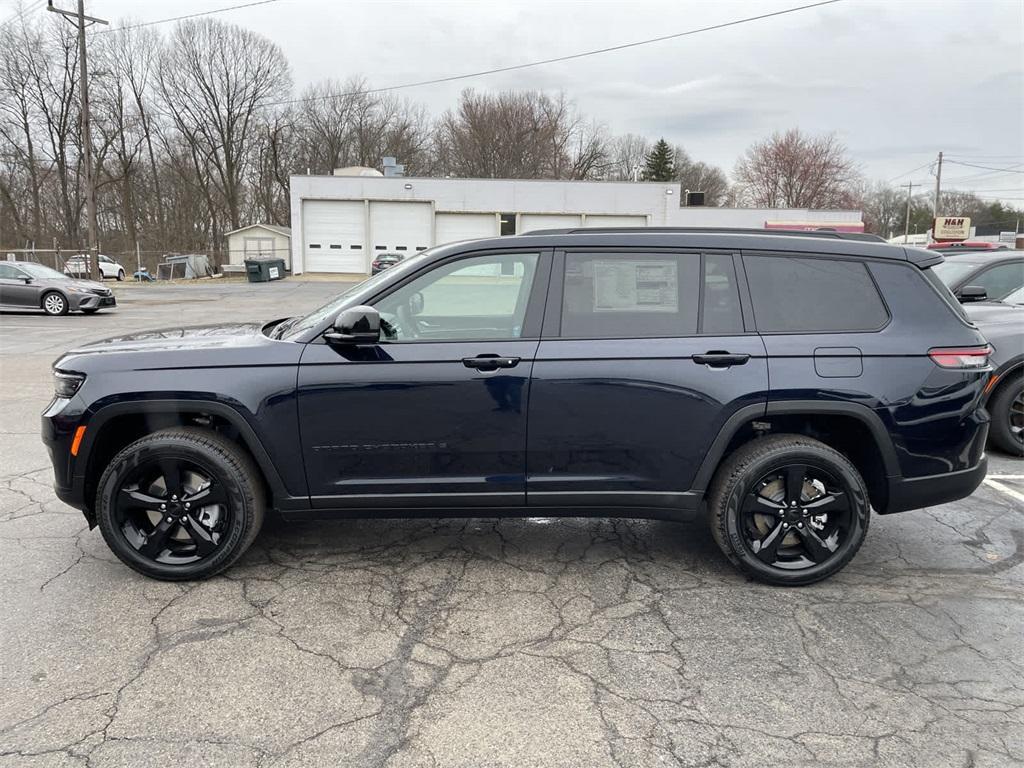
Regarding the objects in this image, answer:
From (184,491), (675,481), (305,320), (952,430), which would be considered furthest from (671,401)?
(184,491)

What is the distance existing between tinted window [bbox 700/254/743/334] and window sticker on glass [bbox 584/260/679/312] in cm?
16

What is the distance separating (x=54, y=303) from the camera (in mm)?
17266

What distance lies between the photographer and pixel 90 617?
3.22 m

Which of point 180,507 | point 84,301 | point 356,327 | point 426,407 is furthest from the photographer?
point 84,301

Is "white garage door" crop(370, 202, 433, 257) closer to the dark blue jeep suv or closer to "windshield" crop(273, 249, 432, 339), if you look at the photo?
"windshield" crop(273, 249, 432, 339)

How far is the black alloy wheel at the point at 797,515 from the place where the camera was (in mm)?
3543

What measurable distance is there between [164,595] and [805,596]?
10.7 ft

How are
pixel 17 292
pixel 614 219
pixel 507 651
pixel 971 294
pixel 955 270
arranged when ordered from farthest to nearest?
1. pixel 614 219
2. pixel 17 292
3. pixel 955 270
4. pixel 971 294
5. pixel 507 651

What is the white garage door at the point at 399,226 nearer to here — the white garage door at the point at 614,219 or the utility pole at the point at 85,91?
the white garage door at the point at 614,219

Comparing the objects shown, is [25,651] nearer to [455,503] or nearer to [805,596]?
[455,503]

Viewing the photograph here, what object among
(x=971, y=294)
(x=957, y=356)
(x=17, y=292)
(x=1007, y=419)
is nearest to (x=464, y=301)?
(x=957, y=356)

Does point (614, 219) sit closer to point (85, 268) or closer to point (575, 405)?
point (85, 268)

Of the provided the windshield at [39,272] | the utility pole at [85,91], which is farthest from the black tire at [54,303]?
the utility pole at [85,91]

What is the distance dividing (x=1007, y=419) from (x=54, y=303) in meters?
19.5
